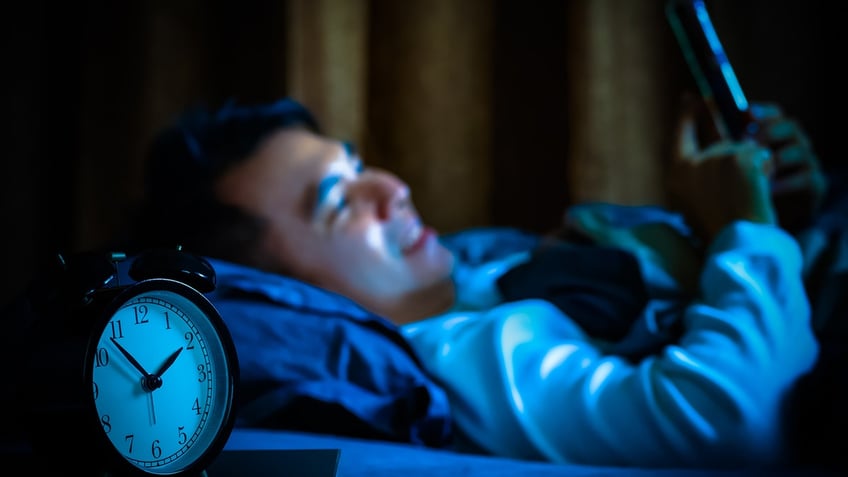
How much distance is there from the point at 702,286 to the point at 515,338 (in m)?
0.24

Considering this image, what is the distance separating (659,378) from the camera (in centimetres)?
70

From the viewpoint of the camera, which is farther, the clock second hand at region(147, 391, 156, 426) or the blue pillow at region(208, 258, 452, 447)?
the blue pillow at region(208, 258, 452, 447)

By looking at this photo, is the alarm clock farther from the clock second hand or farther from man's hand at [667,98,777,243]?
man's hand at [667,98,777,243]

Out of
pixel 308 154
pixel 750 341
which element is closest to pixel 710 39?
pixel 750 341

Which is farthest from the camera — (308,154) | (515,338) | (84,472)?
(308,154)

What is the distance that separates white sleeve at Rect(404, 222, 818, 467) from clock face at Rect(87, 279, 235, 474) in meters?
0.33

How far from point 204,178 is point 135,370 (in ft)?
2.33

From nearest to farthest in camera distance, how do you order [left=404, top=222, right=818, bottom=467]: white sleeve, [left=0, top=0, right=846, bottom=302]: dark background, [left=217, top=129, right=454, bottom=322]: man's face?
[left=404, top=222, right=818, bottom=467]: white sleeve < [left=217, top=129, right=454, bottom=322]: man's face < [left=0, top=0, right=846, bottom=302]: dark background

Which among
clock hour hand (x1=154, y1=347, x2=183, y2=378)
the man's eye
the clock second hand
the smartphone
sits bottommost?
the man's eye

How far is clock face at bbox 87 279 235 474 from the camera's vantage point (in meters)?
0.47

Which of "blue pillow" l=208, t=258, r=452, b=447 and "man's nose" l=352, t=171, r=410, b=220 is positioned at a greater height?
"man's nose" l=352, t=171, r=410, b=220

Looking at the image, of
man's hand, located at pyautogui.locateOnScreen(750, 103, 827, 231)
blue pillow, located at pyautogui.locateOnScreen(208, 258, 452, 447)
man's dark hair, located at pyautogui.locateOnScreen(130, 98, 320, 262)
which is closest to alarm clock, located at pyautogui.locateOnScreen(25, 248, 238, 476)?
blue pillow, located at pyautogui.locateOnScreen(208, 258, 452, 447)

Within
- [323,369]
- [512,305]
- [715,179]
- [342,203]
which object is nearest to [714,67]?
[715,179]

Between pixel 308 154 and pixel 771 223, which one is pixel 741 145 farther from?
pixel 308 154
